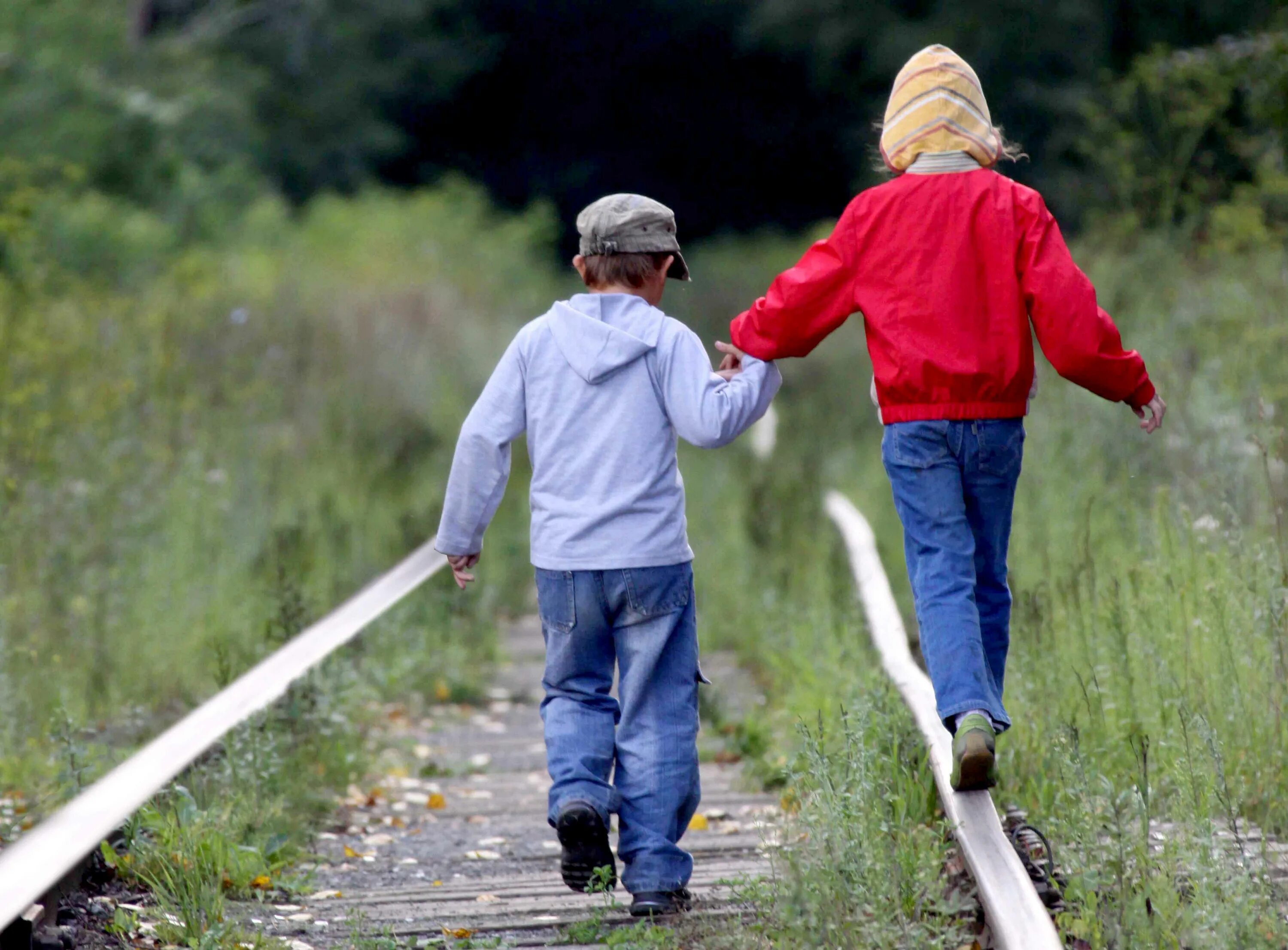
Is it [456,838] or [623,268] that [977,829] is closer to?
[623,268]

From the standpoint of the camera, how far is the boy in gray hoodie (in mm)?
3781

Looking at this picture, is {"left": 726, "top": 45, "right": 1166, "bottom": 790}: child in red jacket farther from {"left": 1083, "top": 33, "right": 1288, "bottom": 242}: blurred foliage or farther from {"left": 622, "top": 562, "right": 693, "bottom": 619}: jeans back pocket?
{"left": 1083, "top": 33, "right": 1288, "bottom": 242}: blurred foliage

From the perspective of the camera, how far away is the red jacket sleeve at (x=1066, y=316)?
3750 mm

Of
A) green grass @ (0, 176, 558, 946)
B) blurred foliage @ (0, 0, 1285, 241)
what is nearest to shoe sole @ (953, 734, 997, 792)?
green grass @ (0, 176, 558, 946)

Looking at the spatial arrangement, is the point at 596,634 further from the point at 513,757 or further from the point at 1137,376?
the point at 513,757

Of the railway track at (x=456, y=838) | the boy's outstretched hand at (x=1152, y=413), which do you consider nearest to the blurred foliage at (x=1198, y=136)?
the railway track at (x=456, y=838)

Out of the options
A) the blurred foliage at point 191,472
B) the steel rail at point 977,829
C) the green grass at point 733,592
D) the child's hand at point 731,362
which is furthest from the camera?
the blurred foliage at point 191,472

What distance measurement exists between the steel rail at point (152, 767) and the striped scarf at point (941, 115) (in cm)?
197

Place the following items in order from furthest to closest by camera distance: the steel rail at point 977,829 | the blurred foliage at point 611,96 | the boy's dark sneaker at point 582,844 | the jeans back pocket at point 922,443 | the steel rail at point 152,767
Answer: the blurred foliage at point 611,96 → the jeans back pocket at point 922,443 → the boy's dark sneaker at point 582,844 → the steel rail at point 977,829 → the steel rail at point 152,767

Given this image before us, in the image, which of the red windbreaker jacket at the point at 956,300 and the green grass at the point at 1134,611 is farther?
the red windbreaker jacket at the point at 956,300

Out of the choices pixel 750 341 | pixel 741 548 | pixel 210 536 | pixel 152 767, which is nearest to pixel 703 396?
pixel 750 341

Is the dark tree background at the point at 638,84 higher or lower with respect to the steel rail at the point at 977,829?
higher

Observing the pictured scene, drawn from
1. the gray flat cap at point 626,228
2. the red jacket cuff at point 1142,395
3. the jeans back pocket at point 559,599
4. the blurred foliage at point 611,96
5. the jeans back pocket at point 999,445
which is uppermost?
the blurred foliage at point 611,96

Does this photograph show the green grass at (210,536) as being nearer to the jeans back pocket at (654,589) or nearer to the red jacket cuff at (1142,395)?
the jeans back pocket at (654,589)
